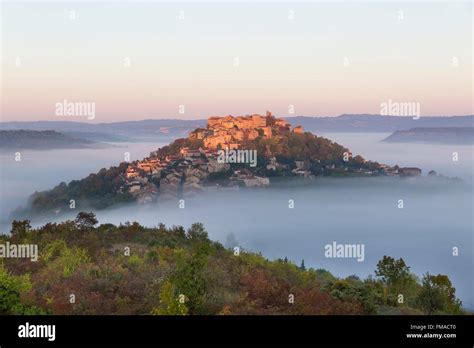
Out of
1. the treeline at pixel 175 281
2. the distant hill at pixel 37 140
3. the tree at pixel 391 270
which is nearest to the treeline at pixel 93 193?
the treeline at pixel 175 281

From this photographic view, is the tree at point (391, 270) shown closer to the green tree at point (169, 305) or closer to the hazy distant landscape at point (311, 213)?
the hazy distant landscape at point (311, 213)

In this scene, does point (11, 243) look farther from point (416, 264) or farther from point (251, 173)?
point (416, 264)

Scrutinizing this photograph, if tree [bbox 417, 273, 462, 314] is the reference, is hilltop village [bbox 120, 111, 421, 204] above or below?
above

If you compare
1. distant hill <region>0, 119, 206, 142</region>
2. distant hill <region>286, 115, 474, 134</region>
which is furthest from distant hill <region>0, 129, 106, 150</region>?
distant hill <region>286, 115, 474, 134</region>

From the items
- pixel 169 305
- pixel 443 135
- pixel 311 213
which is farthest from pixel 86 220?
pixel 443 135

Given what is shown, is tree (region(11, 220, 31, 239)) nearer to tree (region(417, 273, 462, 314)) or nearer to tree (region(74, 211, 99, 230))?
tree (region(74, 211, 99, 230))

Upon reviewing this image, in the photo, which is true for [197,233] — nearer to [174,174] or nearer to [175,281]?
[174,174]
